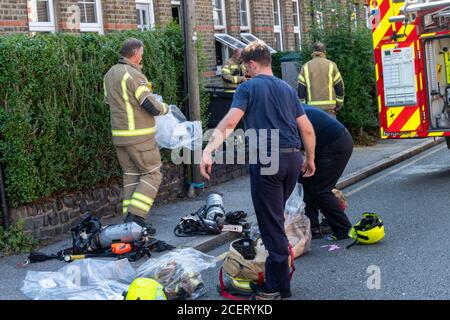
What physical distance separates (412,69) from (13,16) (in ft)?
19.2

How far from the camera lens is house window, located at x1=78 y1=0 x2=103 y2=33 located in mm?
12062

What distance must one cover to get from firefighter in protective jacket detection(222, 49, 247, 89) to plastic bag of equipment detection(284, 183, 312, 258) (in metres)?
5.75

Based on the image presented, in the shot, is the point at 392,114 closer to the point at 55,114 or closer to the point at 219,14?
the point at 55,114

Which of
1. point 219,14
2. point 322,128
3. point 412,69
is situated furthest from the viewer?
point 219,14

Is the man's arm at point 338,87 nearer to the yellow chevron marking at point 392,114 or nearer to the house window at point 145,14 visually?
the yellow chevron marking at point 392,114

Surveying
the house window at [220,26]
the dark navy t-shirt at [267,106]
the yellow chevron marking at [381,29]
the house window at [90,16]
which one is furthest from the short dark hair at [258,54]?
the house window at [220,26]

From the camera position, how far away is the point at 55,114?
25.1 feet

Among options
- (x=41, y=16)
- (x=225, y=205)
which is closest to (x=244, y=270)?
(x=225, y=205)

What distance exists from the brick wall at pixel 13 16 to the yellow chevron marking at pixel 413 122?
5.82 metres

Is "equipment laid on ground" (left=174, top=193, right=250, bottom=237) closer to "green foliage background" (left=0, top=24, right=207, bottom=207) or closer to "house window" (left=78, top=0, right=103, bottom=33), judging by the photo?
"green foliage background" (left=0, top=24, right=207, bottom=207)

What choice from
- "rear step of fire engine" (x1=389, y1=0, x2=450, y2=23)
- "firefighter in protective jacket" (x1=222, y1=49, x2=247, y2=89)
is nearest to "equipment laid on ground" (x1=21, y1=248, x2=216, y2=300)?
"rear step of fire engine" (x1=389, y1=0, x2=450, y2=23)

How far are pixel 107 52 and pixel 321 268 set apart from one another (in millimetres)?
3751

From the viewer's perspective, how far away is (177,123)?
27.7 feet
